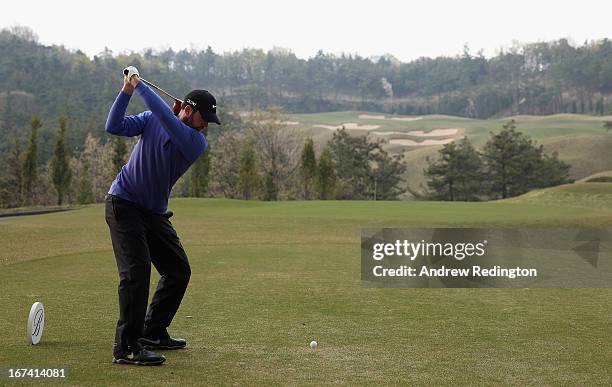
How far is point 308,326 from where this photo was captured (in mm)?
9102

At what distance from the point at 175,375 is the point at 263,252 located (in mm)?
12899

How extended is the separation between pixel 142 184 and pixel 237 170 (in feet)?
252

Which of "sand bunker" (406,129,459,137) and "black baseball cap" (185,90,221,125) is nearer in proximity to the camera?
"black baseball cap" (185,90,221,125)

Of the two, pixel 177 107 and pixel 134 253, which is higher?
pixel 177 107

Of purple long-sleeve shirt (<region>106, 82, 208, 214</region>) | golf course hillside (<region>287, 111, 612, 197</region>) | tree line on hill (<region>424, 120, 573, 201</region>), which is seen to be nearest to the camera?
purple long-sleeve shirt (<region>106, 82, 208, 214</region>)

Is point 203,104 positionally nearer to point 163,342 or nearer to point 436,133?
point 163,342

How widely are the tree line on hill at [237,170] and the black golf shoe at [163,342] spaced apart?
170 feet

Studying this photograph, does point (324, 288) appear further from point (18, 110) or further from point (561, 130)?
point (561, 130)

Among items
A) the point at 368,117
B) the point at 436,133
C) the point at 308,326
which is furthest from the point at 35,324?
the point at 368,117

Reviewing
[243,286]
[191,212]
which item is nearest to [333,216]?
[191,212]

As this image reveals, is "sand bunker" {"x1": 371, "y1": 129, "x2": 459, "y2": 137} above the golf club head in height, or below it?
below

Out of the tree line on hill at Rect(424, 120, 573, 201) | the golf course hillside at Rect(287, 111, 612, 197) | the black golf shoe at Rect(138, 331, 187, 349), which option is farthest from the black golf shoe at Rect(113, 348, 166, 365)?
the golf course hillside at Rect(287, 111, 612, 197)

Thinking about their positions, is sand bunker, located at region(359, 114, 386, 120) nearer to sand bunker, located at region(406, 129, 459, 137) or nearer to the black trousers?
sand bunker, located at region(406, 129, 459, 137)

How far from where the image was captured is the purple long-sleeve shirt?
7027 mm
